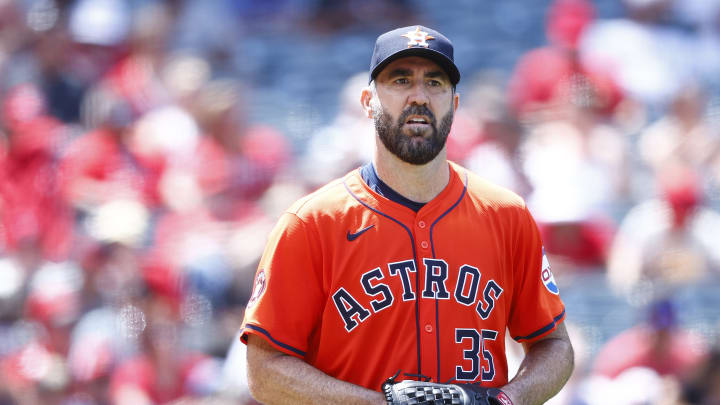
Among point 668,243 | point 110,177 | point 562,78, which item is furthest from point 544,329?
point 110,177

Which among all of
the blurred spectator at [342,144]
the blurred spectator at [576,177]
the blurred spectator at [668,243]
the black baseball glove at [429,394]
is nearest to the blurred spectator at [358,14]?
the blurred spectator at [342,144]

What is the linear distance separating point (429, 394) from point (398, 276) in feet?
1.05

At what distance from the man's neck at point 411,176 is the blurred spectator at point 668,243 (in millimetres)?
2739

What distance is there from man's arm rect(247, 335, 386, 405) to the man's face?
56 centimetres

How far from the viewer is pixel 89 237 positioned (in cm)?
578

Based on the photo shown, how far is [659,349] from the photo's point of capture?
4578mm

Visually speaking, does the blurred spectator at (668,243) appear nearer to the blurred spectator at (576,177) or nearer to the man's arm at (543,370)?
the blurred spectator at (576,177)

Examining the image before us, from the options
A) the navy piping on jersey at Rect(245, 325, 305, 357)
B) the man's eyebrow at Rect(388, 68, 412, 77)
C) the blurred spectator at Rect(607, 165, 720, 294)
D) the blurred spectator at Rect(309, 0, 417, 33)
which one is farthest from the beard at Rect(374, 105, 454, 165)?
the blurred spectator at Rect(309, 0, 417, 33)

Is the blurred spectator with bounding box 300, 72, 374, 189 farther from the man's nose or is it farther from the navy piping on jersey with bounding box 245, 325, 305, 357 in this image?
the navy piping on jersey with bounding box 245, 325, 305, 357

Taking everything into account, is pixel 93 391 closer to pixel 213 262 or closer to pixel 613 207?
pixel 213 262

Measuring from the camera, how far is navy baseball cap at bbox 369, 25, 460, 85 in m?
2.34

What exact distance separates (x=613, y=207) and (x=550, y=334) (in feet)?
9.46

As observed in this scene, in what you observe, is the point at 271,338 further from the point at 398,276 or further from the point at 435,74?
the point at 435,74

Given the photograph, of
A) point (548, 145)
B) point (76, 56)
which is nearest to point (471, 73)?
point (548, 145)
